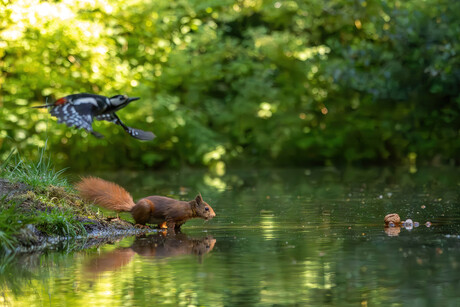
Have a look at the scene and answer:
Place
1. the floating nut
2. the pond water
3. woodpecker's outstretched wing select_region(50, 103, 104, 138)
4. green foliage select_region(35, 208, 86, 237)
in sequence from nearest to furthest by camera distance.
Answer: the pond water → green foliage select_region(35, 208, 86, 237) → woodpecker's outstretched wing select_region(50, 103, 104, 138) → the floating nut

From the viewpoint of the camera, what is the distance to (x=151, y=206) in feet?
37.6

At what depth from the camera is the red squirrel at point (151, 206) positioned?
11391 millimetres

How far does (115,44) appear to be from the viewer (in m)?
32.2

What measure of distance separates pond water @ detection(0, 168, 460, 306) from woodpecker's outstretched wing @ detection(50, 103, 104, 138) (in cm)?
159

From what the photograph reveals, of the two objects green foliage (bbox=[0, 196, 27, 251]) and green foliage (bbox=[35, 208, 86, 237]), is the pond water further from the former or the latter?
green foliage (bbox=[35, 208, 86, 237])

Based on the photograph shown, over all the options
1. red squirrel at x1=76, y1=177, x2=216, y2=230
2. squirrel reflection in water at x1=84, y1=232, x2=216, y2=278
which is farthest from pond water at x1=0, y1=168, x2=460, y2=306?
red squirrel at x1=76, y1=177, x2=216, y2=230

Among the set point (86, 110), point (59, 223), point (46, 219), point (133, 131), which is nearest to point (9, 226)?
point (46, 219)

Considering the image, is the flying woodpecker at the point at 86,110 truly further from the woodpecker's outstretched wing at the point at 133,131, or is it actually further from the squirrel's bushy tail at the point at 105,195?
the squirrel's bushy tail at the point at 105,195

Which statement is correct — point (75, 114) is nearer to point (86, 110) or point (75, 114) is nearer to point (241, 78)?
point (86, 110)

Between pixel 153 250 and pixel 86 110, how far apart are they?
2.61 m

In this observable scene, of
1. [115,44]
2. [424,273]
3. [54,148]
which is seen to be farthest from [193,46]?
[424,273]

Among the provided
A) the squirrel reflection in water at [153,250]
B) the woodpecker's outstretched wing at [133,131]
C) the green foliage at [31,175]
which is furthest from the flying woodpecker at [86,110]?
the squirrel reflection in water at [153,250]

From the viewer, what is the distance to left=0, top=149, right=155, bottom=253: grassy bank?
9.59 meters

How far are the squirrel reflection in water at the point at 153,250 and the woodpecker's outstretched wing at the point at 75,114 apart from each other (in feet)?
5.14
